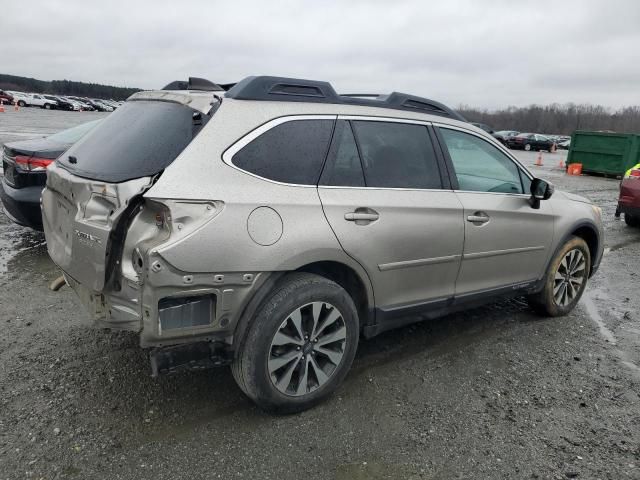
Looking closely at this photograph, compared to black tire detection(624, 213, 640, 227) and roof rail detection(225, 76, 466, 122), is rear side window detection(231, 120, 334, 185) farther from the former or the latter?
black tire detection(624, 213, 640, 227)

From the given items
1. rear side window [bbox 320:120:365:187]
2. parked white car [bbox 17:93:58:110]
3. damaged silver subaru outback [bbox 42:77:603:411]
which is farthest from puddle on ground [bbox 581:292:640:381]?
parked white car [bbox 17:93:58:110]

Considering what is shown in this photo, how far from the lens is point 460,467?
2.72 metres


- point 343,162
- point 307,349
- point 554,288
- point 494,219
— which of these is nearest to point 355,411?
point 307,349

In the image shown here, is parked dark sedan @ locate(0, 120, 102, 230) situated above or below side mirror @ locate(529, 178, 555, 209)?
below

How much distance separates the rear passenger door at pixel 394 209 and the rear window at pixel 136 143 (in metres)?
0.85

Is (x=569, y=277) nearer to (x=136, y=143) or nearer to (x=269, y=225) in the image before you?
(x=269, y=225)

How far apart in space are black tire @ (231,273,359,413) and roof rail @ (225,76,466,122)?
1044 mm

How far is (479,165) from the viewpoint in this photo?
13.4 feet

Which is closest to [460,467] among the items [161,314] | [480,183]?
[161,314]

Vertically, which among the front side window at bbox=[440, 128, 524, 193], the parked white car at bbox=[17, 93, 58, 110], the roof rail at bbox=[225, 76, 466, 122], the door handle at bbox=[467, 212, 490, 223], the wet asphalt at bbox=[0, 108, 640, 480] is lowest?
the parked white car at bbox=[17, 93, 58, 110]

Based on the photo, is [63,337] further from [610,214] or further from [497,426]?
[610,214]

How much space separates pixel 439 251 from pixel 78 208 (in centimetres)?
225

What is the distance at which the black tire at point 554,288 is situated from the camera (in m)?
4.61

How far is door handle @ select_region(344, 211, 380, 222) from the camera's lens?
3.04 m
